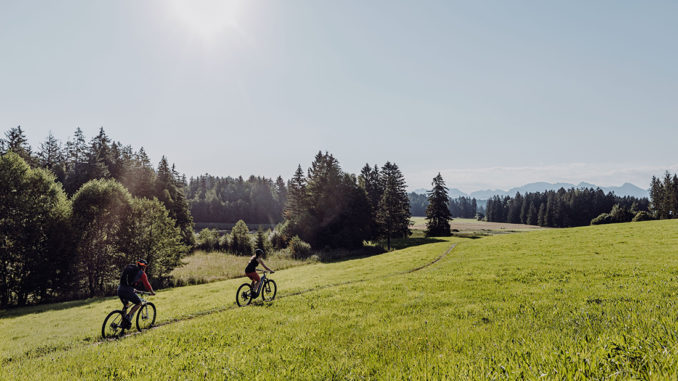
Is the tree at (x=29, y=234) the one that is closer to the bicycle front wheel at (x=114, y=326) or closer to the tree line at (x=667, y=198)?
Result: the bicycle front wheel at (x=114, y=326)

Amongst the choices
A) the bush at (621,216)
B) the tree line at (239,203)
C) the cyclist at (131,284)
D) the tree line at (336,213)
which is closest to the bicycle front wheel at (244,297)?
the cyclist at (131,284)

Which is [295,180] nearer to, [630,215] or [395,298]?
[395,298]

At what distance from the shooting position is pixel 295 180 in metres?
84.7

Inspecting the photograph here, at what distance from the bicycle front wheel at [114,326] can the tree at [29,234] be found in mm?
23750

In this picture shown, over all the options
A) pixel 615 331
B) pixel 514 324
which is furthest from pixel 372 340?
pixel 615 331

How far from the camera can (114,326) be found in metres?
12.5

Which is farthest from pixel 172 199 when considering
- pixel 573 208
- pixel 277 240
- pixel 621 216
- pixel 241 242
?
pixel 573 208

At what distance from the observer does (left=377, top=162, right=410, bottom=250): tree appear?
67.0 m

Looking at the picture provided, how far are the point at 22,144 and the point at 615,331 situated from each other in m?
89.3

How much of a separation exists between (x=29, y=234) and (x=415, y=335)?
37099mm

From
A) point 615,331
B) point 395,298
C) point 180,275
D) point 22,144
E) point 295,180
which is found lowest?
point 180,275

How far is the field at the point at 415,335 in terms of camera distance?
5.25 meters

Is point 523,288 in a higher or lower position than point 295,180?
lower

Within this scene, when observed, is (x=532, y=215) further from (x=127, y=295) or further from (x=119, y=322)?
(x=119, y=322)
